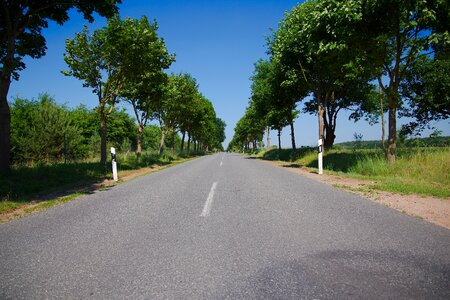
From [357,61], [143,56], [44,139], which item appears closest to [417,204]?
[357,61]

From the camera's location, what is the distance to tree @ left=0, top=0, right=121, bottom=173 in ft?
37.2

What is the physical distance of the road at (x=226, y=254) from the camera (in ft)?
9.61

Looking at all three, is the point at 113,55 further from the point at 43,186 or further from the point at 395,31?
the point at 395,31

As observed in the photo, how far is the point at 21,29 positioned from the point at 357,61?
15779mm

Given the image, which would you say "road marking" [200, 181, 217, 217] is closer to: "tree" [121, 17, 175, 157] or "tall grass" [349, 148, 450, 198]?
"tall grass" [349, 148, 450, 198]

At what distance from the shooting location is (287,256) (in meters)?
3.75

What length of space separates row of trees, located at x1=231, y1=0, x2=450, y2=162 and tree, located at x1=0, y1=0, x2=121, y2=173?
31.6ft

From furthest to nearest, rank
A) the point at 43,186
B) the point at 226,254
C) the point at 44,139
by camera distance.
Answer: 1. the point at 44,139
2. the point at 43,186
3. the point at 226,254

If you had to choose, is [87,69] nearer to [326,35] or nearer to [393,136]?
[326,35]

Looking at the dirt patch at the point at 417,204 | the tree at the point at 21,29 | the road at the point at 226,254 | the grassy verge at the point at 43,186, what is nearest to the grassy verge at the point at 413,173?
the dirt patch at the point at 417,204

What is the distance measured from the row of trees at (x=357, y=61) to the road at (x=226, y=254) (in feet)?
26.3

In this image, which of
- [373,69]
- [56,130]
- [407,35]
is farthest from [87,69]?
[407,35]

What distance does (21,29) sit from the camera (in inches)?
481

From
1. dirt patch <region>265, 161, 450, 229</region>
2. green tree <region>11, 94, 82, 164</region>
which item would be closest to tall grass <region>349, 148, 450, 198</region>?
dirt patch <region>265, 161, 450, 229</region>
